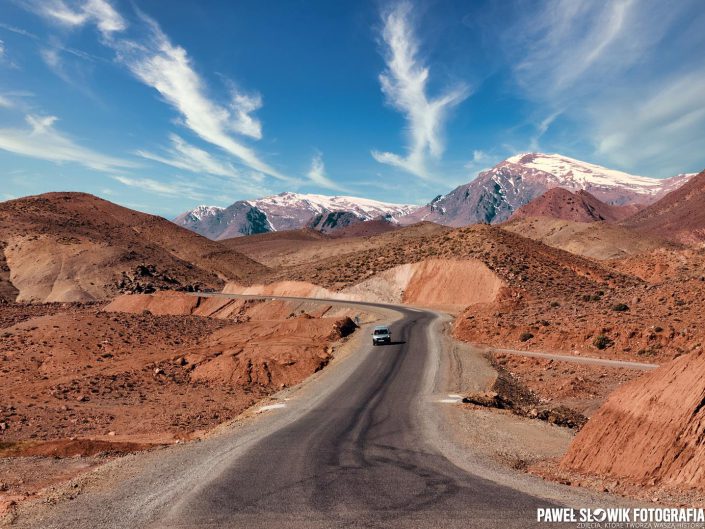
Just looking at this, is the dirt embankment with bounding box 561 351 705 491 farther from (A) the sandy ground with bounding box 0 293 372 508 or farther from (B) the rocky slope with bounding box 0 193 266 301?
(B) the rocky slope with bounding box 0 193 266 301

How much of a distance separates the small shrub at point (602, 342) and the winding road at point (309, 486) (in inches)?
707

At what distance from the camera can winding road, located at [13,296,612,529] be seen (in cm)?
916

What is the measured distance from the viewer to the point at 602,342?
30.9m

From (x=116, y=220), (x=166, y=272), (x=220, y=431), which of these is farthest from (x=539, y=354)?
(x=116, y=220)

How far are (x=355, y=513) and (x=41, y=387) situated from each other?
3111cm

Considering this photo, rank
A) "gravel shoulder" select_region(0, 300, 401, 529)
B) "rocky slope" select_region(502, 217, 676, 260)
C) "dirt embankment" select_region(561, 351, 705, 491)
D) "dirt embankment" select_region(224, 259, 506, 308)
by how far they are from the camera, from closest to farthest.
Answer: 1. "gravel shoulder" select_region(0, 300, 401, 529)
2. "dirt embankment" select_region(561, 351, 705, 491)
3. "dirt embankment" select_region(224, 259, 506, 308)
4. "rocky slope" select_region(502, 217, 676, 260)

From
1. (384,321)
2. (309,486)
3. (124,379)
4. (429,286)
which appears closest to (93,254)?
(429,286)

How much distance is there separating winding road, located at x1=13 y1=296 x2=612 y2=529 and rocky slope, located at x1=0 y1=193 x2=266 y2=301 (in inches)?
3396

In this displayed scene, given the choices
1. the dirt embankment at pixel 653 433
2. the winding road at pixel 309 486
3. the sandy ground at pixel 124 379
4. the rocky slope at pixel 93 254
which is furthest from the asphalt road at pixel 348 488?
the rocky slope at pixel 93 254

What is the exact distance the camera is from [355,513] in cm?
933

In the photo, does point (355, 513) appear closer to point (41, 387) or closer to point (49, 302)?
point (41, 387)

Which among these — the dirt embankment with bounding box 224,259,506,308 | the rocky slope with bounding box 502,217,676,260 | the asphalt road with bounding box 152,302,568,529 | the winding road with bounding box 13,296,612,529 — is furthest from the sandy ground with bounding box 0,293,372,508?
the rocky slope with bounding box 502,217,676,260

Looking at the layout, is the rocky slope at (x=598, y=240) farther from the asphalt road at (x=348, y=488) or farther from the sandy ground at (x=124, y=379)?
the asphalt road at (x=348, y=488)

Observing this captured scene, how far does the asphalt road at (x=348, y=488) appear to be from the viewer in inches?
357
